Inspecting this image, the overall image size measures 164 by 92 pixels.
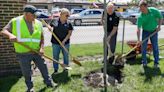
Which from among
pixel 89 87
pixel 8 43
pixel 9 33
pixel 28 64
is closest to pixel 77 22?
pixel 8 43

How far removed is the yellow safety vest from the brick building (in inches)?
66.3

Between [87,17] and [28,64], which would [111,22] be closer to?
[28,64]

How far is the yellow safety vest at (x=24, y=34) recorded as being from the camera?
20.1 feet

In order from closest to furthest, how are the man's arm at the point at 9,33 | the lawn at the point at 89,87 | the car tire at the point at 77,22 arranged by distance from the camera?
1. the man's arm at the point at 9,33
2. the lawn at the point at 89,87
3. the car tire at the point at 77,22

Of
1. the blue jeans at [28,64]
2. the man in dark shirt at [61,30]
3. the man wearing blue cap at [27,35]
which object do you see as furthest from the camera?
the man in dark shirt at [61,30]

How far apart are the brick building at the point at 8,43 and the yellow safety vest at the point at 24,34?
1.68m

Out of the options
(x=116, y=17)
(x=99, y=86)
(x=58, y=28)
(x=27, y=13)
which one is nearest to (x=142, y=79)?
(x=99, y=86)

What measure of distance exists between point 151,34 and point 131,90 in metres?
2.03

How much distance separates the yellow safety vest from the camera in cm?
612

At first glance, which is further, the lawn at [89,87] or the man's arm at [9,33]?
the lawn at [89,87]

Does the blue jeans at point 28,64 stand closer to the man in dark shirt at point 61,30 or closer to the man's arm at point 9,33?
the man's arm at point 9,33

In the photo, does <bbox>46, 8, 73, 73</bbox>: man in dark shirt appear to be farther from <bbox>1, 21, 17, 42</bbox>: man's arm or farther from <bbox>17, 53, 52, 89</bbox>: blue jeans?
<bbox>1, 21, 17, 42</bbox>: man's arm

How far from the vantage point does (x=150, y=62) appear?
30.8 ft

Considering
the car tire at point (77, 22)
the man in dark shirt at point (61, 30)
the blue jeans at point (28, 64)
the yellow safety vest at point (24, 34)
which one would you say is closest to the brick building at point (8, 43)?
the man in dark shirt at point (61, 30)
